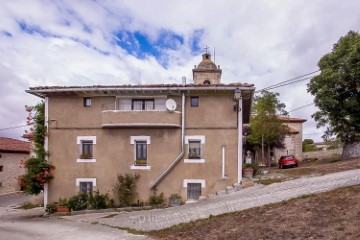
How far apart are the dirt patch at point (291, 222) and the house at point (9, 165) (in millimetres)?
30051

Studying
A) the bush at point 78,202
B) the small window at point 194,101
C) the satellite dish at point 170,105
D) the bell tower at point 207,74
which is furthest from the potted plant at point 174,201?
the bell tower at point 207,74

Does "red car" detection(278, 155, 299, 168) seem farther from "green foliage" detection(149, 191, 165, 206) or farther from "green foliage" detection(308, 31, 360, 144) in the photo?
"green foliage" detection(149, 191, 165, 206)

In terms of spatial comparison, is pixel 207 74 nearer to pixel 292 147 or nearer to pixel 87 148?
pixel 292 147

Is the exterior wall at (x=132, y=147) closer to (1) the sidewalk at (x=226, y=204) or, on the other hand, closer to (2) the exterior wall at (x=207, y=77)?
(1) the sidewalk at (x=226, y=204)

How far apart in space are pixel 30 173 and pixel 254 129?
1029 inches

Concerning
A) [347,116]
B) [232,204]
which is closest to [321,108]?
[347,116]

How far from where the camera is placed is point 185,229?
12.1 metres

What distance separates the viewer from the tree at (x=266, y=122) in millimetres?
39969

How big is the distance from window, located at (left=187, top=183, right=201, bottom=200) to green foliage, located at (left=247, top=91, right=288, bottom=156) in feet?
71.3

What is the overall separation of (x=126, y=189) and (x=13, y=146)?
84.8ft

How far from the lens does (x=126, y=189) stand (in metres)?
19.6

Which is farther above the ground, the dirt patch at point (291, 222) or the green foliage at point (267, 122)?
the green foliage at point (267, 122)

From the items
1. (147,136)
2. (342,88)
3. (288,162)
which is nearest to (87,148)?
(147,136)

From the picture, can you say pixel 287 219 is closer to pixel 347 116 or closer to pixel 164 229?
pixel 164 229
